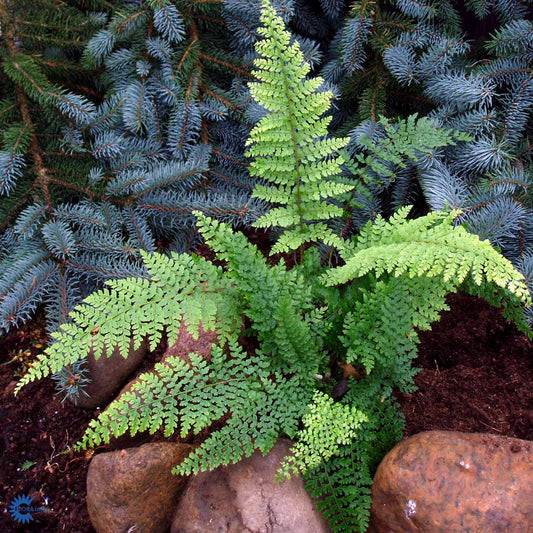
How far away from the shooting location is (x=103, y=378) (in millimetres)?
2287

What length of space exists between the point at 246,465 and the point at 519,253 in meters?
1.46

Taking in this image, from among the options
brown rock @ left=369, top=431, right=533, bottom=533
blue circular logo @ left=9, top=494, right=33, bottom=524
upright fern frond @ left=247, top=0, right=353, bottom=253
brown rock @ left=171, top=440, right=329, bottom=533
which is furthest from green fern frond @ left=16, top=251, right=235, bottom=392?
brown rock @ left=369, top=431, right=533, bottom=533

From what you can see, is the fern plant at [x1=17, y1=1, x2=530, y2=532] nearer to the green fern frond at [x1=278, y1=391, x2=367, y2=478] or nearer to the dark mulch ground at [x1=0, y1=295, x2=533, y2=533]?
the green fern frond at [x1=278, y1=391, x2=367, y2=478]

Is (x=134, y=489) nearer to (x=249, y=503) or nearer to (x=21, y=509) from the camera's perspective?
(x=249, y=503)

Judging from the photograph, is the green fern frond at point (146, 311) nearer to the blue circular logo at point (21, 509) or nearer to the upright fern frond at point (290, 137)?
the upright fern frond at point (290, 137)

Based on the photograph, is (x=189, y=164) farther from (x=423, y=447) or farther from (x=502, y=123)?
(x=423, y=447)

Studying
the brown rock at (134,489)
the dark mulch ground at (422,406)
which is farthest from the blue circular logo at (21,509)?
the brown rock at (134,489)

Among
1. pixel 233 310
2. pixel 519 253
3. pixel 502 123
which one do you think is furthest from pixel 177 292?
pixel 502 123

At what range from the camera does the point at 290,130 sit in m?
1.99

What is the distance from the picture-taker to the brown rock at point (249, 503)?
5.91 ft

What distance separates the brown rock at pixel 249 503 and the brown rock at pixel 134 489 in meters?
0.07

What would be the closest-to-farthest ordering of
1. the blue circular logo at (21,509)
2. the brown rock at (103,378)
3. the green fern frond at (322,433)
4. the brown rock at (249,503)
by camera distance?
the green fern frond at (322,433)
the brown rock at (249,503)
the blue circular logo at (21,509)
the brown rock at (103,378)

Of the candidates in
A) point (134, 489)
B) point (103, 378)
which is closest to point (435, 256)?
point (134, 489)

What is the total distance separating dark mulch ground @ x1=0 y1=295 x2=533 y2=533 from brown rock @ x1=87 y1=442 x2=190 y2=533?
9.1 inches
